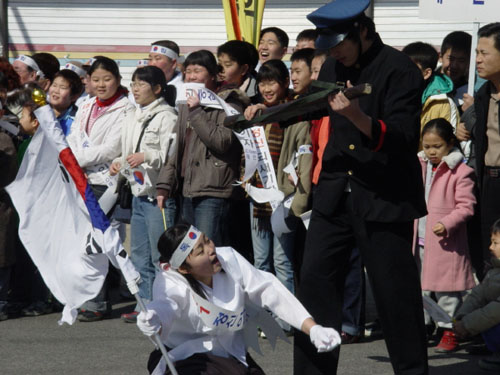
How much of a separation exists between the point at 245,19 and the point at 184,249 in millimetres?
5620

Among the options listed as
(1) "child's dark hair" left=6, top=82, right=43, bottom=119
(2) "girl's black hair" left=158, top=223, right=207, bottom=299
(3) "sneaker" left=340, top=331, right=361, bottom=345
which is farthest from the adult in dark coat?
(1) "child's dark hair" left=6, top=82, right=43, bottom=119

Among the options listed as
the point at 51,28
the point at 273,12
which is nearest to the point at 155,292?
the point at 273,12

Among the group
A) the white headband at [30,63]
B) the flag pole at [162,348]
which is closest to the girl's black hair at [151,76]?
the white headband at [30,63]

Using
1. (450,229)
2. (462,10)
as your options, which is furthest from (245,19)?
(450,229)

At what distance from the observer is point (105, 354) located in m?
6.43

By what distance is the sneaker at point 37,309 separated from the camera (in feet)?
25.4

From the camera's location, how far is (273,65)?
22.4 ft

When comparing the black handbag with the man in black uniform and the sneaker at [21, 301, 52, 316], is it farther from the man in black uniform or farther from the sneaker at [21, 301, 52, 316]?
the man in black uniform

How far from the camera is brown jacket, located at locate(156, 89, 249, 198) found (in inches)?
266

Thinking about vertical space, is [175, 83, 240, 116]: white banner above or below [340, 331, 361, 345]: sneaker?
above

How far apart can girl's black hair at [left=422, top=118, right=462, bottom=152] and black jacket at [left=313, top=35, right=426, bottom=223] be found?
1725 millimetres

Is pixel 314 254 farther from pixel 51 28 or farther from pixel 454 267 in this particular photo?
pixel 51 28

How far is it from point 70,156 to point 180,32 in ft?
32.2

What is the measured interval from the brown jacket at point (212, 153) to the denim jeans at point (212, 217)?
0.17ft
